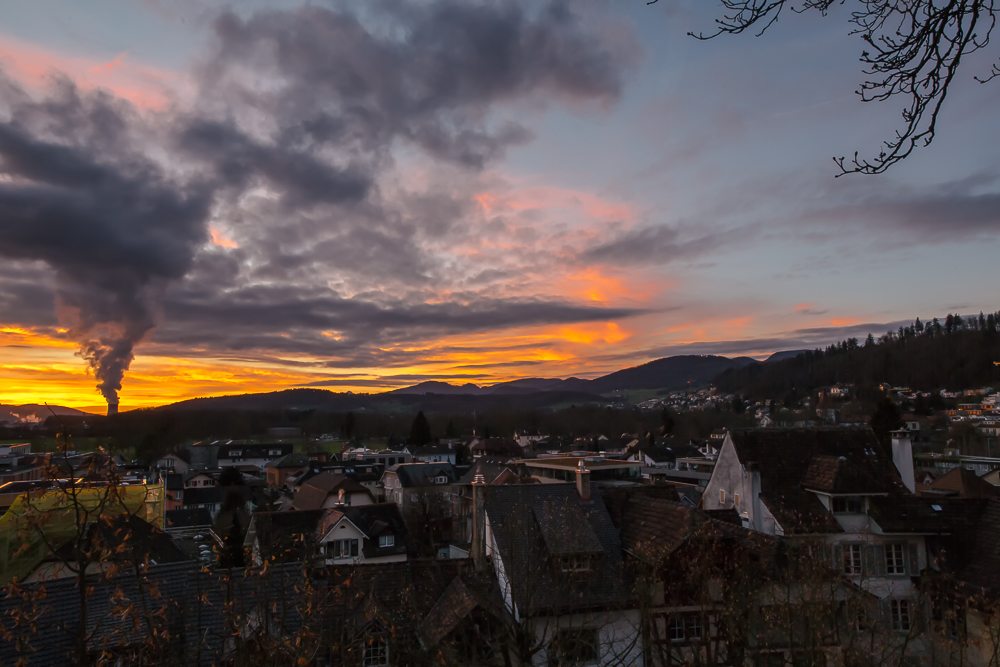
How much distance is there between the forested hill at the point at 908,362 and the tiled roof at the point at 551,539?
13722cm

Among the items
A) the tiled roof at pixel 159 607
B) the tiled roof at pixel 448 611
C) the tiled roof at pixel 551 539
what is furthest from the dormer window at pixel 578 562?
the tiled roof at pixel 159 607

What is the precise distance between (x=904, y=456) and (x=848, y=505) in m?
4.75

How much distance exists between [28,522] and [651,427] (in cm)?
13647

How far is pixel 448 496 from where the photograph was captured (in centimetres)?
5225

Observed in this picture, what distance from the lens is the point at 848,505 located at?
20.9m

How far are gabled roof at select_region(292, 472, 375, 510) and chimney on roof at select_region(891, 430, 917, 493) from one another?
35.6 m

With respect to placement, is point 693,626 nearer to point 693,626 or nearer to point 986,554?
point 693,626

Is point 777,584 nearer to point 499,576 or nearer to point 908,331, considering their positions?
point 499,576

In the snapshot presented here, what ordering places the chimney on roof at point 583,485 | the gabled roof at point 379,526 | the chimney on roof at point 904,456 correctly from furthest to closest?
the gabled roof at point 379,526 < the chimney on roof at point 904,456 < the chimney on roof at point 583,485

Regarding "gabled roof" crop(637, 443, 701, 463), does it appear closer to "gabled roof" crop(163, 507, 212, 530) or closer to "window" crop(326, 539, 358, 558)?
"gabled roof" crop(163, 507, 212, 530)

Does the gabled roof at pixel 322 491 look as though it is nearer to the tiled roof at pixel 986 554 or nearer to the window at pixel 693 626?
the window at pixel 693 626

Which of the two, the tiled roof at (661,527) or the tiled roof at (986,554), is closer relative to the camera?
the tiled roof at (661,527)

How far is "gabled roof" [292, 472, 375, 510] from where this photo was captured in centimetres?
4742

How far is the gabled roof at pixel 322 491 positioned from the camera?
156 ft
